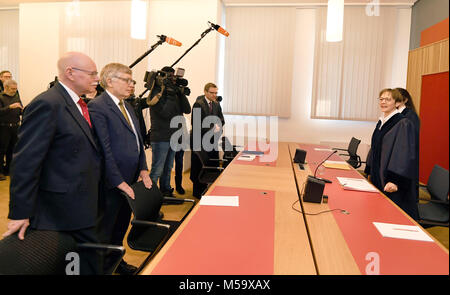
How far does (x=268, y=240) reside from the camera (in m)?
1.36

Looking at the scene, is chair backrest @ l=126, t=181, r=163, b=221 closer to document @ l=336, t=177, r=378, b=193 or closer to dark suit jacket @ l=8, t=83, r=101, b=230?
dark suit jacket @ l=8, t=83, r=101, b=230

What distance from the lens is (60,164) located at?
1553mm

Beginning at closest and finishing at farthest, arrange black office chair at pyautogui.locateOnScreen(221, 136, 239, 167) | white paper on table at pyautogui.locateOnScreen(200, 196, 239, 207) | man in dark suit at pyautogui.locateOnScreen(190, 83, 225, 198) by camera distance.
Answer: white paper on table at pyautogui.locateOnScreen(200, 196, 239, 207), man in dark suit at pyautogui.locateOnScreen(190, 83, 225, 198), black office chair at pyautogui.locateOnScreen(221, 136, 239, 167)

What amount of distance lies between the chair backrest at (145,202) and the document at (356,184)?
1398mm

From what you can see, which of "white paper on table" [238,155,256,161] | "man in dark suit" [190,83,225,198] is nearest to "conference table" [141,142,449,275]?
"white paper on table" [238,155,256,161]

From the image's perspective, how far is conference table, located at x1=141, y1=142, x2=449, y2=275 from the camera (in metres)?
1.10

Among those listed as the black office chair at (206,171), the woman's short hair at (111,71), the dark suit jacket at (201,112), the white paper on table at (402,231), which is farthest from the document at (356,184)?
the dark suit jacket at (201,112)

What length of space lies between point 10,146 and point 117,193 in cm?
406

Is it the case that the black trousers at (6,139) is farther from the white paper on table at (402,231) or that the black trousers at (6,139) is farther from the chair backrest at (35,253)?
the white paper on table at (402,231)

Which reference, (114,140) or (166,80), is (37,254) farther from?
(166,80)

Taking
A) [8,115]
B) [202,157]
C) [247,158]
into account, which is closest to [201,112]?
[202,157]

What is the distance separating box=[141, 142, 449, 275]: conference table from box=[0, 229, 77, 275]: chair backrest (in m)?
0.40
